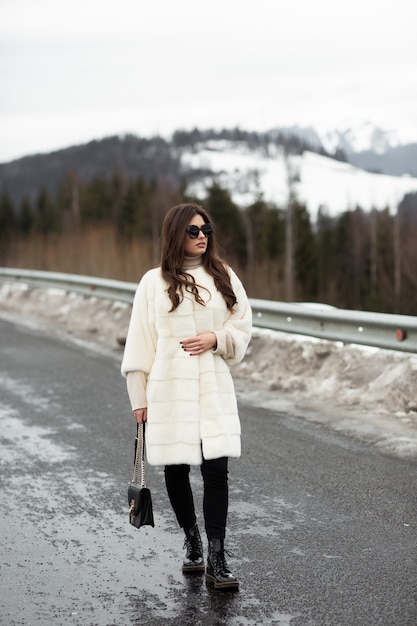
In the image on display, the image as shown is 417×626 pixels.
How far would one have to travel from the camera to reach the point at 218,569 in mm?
3994

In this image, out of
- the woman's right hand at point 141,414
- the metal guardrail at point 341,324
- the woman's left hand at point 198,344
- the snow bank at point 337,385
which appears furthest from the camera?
the metal guardrail at point 341,324

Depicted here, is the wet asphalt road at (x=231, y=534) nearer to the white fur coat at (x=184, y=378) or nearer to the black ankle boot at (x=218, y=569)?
the black ankle boot at (x=218, y=569)

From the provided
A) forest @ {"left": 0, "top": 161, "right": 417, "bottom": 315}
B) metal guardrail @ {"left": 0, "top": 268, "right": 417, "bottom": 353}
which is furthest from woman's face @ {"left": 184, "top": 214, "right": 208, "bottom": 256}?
forest @ {"left": 0, "top": 161, "right": 417, "bottom": 315}

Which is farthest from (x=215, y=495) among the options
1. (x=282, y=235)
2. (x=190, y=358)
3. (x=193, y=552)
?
(x=282, y=235)

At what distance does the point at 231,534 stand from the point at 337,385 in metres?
3.95

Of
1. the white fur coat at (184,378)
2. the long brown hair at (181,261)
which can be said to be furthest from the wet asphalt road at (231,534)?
the long brown hair at (181,261)

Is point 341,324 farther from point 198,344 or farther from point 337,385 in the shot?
point 198,344

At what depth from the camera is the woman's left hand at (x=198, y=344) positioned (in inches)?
159

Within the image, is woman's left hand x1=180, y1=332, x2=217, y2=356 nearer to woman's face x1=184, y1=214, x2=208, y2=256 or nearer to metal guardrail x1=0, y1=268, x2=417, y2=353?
woman's face x1=184, y1=214, x2=208, y2=256

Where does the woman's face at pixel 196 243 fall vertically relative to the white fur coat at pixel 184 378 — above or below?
above

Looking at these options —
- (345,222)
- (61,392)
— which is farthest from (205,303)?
(345,222)

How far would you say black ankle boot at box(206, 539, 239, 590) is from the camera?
3943 mm

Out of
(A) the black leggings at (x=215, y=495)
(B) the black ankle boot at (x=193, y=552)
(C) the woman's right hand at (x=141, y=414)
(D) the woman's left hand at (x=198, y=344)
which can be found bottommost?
(B) the black ankle boot at (x=193, y=552)

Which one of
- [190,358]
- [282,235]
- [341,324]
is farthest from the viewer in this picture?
[282,235]
